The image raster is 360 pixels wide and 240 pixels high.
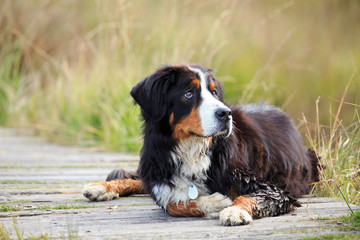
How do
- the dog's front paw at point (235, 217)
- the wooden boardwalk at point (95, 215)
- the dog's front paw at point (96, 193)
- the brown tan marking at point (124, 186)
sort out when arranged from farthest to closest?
the brown tan marking at point (124, 186) < the dog's front paw at point (96, 193) < the dog's front paw at point (235, 217) < the wooden boardwalk at point (95, 215)

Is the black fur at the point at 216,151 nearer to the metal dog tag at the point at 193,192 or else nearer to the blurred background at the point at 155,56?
the metal dog tag at the point at 193,192

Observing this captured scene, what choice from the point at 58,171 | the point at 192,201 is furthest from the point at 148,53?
the point at 192,201

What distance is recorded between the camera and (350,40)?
29.9 ft

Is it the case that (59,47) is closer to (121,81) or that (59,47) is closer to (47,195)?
(121,81)

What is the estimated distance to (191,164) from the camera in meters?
3.60

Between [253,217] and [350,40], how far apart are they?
672cm

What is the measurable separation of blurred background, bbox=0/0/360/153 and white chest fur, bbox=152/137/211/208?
66.6 inches

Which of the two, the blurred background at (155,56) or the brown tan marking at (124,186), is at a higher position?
the blurred background at (155,56)

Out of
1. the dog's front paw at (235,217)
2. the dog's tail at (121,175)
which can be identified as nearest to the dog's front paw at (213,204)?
the dog's front paw at (235,217)

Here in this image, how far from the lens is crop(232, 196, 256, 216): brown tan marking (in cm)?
319

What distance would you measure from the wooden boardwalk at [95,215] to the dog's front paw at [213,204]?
13 cm

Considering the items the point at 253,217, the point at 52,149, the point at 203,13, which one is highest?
the point at 203,13

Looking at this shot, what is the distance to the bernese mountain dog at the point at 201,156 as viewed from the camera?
3.38 metres

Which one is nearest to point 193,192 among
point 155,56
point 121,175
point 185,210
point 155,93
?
point 185,210
